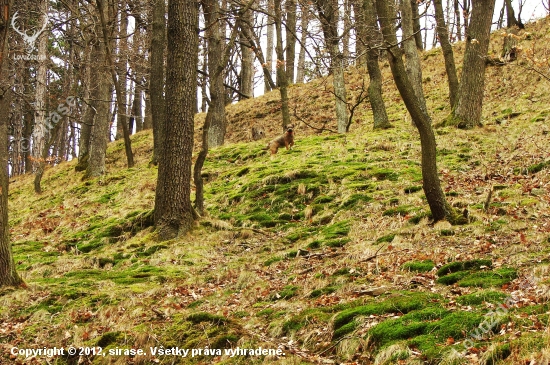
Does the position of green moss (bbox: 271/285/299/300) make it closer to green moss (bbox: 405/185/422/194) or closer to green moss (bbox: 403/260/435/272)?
green moss (bbox: 403/260/435/272)

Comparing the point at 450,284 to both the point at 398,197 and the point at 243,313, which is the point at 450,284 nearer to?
the point at 243,313

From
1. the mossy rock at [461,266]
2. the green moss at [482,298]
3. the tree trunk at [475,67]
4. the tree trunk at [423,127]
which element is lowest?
the green moss at [482,298]

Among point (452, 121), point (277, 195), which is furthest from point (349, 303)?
point (452, 121)

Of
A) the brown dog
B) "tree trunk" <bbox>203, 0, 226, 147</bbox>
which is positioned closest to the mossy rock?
the brown dog

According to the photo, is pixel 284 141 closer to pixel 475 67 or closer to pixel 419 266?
pixel 475 67

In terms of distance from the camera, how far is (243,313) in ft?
17.8

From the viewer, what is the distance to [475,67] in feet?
40.4

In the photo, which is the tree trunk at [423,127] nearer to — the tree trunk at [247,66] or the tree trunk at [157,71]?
the tree trunk at [157,71]

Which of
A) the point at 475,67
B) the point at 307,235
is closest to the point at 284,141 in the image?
the point at 475,67

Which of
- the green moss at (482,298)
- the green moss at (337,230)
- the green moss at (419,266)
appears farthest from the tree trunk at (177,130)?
the green moss at (482,298)

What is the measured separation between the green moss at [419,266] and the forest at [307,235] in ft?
0.08

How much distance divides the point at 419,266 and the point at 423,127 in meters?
2.26

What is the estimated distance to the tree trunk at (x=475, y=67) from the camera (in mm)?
12211

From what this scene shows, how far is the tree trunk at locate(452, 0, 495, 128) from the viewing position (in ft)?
40.1
